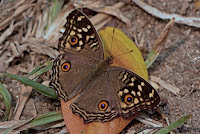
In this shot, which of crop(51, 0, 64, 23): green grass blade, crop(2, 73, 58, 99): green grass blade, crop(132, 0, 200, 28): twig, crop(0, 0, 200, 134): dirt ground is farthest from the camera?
crop(51, 0, 64, 23): green grass blade

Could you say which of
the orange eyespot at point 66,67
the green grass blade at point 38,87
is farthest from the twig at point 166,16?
the green grass blade at point 38,87

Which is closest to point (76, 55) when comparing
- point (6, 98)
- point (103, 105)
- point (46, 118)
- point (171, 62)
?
point (103, 105)

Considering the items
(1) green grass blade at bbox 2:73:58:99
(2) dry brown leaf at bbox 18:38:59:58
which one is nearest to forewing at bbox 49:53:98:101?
(1) green grass blade at bbox 2:73:58:99

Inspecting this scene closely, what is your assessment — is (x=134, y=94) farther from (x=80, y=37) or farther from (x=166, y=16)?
(x=166, y=16)

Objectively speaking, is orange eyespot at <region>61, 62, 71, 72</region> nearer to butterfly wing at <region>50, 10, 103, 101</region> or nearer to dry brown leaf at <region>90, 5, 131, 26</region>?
butterfly wing at <region>50, 10, 103, 101</region>

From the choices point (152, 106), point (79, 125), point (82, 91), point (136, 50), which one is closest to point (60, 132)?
point (79, 125)

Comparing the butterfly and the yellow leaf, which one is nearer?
the butterfly

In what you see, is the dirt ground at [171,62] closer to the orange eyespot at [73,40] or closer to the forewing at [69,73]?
the forewing at [69,73]
